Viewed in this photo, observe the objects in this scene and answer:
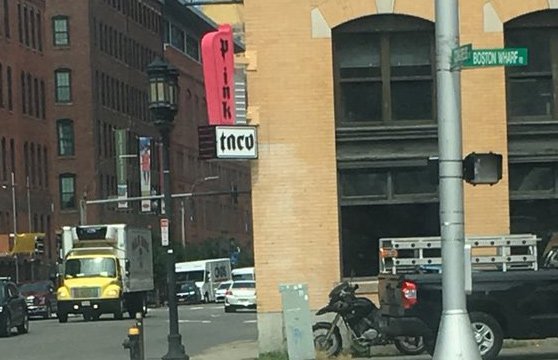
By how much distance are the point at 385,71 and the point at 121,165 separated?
69612 mm

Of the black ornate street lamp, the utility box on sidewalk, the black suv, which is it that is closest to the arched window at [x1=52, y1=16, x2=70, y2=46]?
the black suv

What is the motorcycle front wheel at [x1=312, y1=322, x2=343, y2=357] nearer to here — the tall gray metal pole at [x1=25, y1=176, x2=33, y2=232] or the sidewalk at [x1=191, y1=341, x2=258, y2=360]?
the sidewalk at [x1=191, y1=341, x2=258, y2=360]

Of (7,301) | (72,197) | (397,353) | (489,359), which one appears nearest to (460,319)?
(489,359)

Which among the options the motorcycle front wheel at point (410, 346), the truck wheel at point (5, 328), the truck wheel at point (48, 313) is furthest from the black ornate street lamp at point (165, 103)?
the truck wheel at point (48, 313)

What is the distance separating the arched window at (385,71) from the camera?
23266 mm

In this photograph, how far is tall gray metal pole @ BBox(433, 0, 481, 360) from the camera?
15.0 m

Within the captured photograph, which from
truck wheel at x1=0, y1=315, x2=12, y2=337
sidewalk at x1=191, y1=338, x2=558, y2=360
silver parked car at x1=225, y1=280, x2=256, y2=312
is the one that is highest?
sidewalk at x1=191, y1=338, x2=558, y2=360

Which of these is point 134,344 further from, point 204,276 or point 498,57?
point 204,276

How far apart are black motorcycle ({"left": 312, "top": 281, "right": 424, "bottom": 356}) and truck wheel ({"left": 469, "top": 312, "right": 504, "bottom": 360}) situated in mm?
2214

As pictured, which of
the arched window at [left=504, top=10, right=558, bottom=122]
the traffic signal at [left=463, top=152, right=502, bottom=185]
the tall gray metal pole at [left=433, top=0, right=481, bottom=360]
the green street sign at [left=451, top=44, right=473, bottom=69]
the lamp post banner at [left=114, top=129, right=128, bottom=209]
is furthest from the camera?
the lamp post banner at [left=114, top=129, right=128, bottom=209]

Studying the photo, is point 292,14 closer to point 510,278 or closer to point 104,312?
point 510,278

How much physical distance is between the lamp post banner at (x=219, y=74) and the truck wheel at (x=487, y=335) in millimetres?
6254

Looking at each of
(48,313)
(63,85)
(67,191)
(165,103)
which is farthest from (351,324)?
(63,85)

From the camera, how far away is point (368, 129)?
2317 cm
